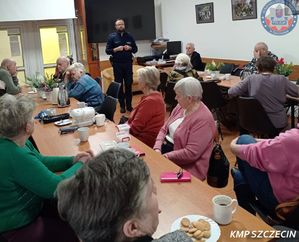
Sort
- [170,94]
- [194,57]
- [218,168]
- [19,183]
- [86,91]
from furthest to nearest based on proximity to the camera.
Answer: [194,57] → [170,94] → [86,91] → [218,168] → [19,183]

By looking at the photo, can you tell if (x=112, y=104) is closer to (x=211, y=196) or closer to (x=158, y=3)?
(x=211, y=196)

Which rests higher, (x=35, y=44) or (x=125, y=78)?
(x=35, y=44)

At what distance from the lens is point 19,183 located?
1634 mm

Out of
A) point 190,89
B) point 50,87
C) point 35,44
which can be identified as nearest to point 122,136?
point 190,89

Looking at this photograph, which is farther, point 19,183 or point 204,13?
point 204,13

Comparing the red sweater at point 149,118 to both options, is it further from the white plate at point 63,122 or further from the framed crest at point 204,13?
the framed crest at point 204,13

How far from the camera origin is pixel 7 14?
682cm

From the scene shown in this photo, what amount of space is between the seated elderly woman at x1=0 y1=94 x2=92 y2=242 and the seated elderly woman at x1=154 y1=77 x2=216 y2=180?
964 mm

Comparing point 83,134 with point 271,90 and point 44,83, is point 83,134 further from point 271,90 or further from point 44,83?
point 44,83

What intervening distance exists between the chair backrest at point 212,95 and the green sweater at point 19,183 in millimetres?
3249

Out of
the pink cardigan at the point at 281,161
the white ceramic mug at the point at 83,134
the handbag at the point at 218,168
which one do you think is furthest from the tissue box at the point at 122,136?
the pink cardigan at the point at 281,161

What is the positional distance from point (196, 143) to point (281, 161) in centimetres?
78

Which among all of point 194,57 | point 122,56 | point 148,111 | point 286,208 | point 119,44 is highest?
point 119,44

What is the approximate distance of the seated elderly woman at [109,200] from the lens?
0.90 m
